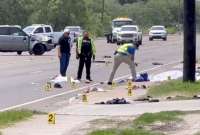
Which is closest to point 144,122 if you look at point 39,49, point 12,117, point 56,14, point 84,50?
point 12,117

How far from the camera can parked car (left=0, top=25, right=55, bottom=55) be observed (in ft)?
159

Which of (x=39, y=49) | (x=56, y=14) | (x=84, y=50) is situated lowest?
(x=56, y=14)

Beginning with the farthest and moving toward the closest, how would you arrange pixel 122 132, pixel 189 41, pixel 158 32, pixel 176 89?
pixel 158 32 < pixel 189 41 < pixel 176 89 < pixel 122 132

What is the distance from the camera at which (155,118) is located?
14320mm

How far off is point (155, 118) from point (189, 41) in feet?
27.4

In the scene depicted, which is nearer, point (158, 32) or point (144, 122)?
point (144, 122)

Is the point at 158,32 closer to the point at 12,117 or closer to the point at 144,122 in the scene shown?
the point at 12,117

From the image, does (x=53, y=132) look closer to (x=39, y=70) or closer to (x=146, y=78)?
(x=146, y=78)

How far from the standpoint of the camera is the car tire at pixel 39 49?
49.3m

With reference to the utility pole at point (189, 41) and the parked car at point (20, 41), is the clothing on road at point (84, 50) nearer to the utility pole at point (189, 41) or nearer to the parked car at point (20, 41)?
the utility pole at point (189, 41)

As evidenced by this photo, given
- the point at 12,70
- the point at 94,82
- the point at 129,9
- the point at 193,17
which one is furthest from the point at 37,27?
the point at 129,9

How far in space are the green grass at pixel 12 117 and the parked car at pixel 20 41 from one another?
32222 mm

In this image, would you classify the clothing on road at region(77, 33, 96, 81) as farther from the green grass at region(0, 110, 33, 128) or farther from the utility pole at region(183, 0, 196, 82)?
the green grass at region(0, 110, 33, 128)

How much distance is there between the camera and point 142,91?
72.1 ft
